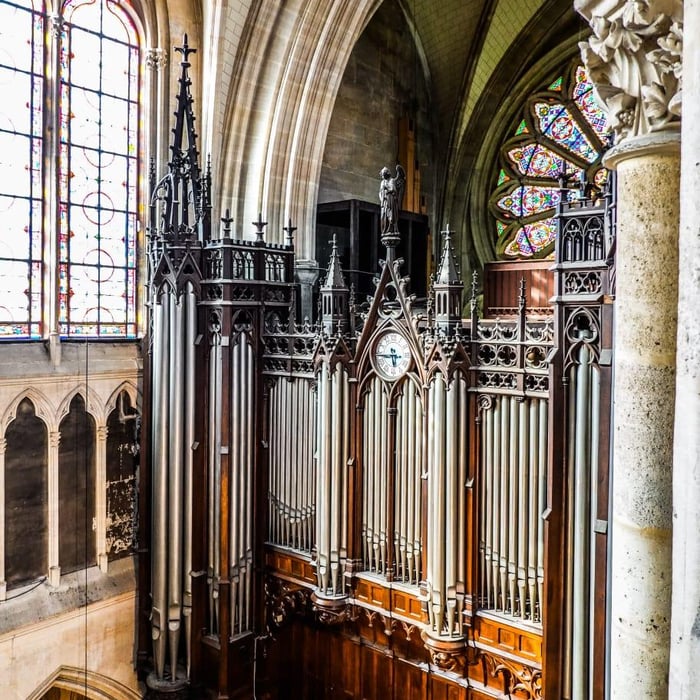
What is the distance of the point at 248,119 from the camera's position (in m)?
8.36

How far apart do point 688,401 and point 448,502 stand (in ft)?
13.2

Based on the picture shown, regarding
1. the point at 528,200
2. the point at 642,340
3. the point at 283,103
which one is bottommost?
the point at 642,340

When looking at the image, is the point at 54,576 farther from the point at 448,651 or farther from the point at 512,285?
the point at 512,285

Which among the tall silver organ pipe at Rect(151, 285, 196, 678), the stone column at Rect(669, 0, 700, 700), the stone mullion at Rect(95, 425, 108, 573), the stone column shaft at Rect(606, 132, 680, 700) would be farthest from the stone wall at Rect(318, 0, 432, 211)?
the stone column at Rect(669, 0, 700, 700)

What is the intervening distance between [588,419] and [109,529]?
520cm

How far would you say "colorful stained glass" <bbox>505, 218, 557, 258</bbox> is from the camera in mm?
11148

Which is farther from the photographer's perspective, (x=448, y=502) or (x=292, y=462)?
(x=292, y=462)

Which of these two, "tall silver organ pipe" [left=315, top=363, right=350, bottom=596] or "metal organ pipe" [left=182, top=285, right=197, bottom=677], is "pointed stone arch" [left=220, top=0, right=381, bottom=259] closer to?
"metal organ pipe" [left=182, top=285, right=197, bottom=677]

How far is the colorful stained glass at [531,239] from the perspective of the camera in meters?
Result: 11.1

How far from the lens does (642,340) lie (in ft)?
8.21

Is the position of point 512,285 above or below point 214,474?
above

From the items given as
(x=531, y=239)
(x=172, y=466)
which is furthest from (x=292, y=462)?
(x=531, y=239)

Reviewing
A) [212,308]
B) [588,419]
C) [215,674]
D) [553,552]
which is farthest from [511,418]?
[215,674]

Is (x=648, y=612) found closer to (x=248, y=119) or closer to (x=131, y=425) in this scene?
(x=131, y=425)
